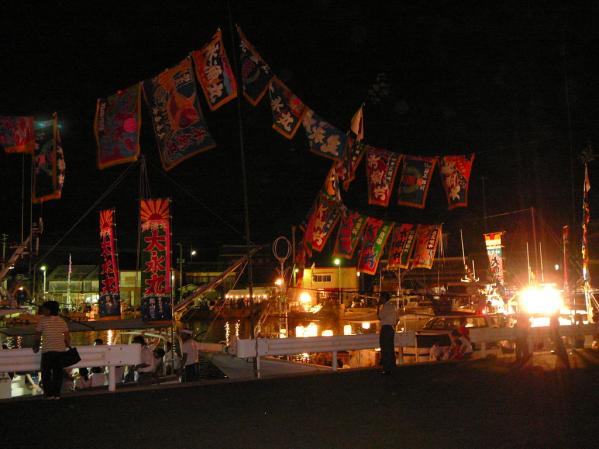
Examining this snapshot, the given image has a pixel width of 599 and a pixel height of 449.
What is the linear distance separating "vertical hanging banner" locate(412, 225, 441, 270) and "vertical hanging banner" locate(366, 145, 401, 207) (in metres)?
8.19

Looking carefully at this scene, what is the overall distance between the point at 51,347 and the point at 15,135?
10586mm

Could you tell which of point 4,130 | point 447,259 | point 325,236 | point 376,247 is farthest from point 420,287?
point 4,130

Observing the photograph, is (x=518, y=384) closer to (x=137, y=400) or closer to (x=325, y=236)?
(x=137, y=400)

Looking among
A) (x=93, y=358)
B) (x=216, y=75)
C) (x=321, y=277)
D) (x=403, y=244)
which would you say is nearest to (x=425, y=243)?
(x=403, y=244)

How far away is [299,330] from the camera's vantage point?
80.4 ft

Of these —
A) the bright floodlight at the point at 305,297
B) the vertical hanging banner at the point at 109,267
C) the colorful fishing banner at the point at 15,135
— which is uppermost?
the colorful fishing banner at the point at 15,135

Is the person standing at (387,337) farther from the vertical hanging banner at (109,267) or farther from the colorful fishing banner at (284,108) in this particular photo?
the vertical hanging banner at (109,267)

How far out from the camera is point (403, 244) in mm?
28438

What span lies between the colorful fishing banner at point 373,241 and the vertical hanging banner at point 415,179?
14.4 feet

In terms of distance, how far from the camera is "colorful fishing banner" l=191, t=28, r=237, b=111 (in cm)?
1393

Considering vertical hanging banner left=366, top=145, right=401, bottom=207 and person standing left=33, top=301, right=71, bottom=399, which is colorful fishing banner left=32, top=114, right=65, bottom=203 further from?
vertical hanging banner left=366, top=145, right=401, bottom=207

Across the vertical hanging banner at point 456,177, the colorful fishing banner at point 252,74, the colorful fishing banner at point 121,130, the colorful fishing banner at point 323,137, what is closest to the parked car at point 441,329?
the vertical hanging banner at point 456,177

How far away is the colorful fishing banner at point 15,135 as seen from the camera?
1758 cm

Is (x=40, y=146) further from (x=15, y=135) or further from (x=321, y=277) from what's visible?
(x=321, y=277)
